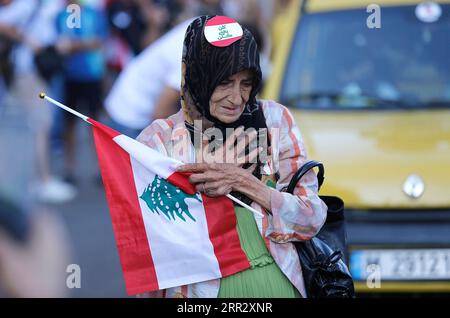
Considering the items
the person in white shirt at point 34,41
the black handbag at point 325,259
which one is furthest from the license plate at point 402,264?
the person in white shirt at point 34,41

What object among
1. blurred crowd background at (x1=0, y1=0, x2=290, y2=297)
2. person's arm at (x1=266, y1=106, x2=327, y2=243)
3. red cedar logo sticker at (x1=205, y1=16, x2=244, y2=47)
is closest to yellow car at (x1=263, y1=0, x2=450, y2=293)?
blurred crowd background at (x1=0, y1=0, x2=290, y2=297)

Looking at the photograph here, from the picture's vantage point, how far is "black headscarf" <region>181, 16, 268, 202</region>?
3451 millimetres

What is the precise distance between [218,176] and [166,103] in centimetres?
367

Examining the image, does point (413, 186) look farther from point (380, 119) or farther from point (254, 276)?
point (254, 276)

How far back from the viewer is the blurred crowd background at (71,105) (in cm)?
417

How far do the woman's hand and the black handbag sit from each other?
0.11m

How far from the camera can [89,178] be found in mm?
12273

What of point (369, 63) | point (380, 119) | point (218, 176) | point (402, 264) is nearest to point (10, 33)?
point (369, 63)

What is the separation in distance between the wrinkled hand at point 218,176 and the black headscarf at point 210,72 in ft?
0.29

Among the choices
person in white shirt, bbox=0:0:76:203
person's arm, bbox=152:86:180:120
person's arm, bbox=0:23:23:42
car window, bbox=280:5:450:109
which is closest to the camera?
car window, bbox=280:5:450:109

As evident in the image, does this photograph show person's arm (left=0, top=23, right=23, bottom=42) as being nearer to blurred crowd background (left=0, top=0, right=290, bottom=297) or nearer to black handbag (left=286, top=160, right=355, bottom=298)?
blurred crowd background (left=0, top=0, right=290, bottom=297)

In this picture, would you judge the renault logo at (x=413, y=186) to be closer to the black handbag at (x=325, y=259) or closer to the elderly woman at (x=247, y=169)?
the black handbag at (x=325, y=259)

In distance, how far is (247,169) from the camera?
353 cm

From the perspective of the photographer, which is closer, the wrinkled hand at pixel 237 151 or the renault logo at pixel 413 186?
the wrinkled hand at pixel 237 151
